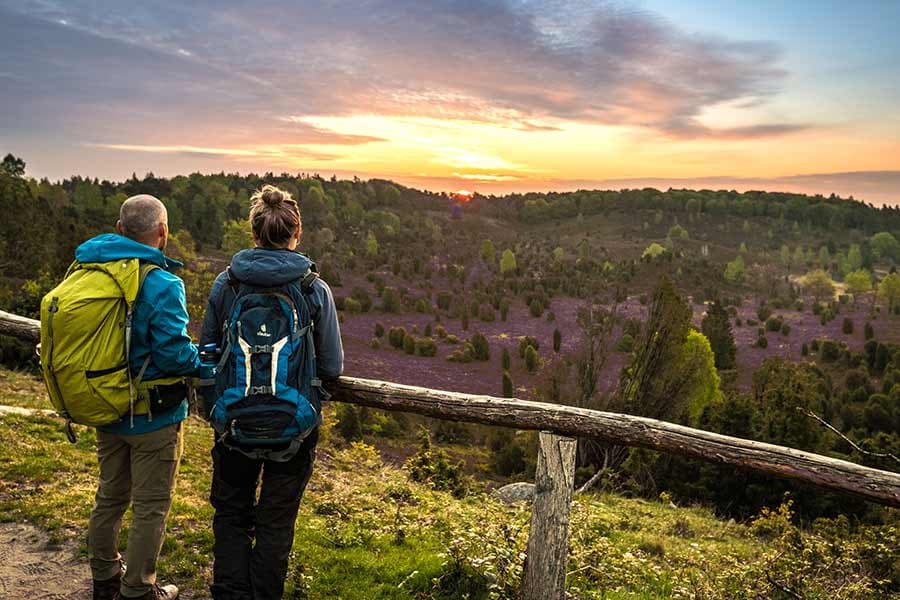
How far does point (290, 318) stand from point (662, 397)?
64.4 feet

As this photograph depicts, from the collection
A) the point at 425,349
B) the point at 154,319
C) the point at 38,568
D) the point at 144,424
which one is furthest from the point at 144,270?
the point at 425,349

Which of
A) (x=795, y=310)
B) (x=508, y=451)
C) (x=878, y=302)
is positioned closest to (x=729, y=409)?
(x=508, y=451)

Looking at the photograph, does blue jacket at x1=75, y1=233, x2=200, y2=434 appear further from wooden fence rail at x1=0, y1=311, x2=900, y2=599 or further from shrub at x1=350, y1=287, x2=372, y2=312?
shrub at x1=350, y1=287, x2=372, y2=312

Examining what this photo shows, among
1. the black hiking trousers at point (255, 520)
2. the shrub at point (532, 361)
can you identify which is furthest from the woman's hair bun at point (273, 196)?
the shrub at point (532, 361)

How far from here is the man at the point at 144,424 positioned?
127 inches

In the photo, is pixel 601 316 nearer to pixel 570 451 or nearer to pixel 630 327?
pixel 630 327

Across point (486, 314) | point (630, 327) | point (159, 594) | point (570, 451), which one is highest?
point (570, 451)

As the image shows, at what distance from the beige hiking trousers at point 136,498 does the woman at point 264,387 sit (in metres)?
0.31

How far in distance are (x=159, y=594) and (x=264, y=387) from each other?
190cm

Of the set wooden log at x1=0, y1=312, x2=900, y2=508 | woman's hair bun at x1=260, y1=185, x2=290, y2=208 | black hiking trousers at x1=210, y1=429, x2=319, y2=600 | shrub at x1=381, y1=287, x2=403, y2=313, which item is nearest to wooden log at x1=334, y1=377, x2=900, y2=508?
wooden log at x1=0, y1=312, x2=900, y2=508

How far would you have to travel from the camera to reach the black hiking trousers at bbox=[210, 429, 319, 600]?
131 inches

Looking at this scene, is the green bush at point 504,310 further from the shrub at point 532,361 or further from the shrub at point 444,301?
the shrub at point 532,361

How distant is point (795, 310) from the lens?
83625 millimetres

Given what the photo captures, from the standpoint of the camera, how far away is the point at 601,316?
3688cm
